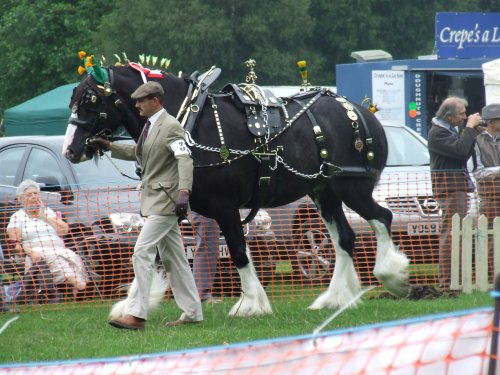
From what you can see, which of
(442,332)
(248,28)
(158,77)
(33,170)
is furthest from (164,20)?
(442,332)

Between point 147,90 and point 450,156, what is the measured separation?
3863mm

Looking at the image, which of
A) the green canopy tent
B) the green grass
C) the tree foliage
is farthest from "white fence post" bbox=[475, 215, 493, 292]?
the tree foliage

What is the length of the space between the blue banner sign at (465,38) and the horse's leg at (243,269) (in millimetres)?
11288

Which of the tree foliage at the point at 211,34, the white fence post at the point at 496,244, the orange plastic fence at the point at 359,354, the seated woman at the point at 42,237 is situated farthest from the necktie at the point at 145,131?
the tree foliage at the point at 211,34

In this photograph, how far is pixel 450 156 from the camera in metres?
11.1

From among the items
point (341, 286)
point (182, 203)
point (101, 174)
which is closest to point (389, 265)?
point (341, 286)

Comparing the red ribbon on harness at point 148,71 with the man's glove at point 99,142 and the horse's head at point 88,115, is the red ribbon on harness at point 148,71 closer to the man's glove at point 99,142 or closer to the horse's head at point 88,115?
the horse's head at point 88,115

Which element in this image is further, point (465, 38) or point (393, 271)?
point (465, 38)

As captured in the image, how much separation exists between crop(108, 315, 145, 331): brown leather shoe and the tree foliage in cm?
2738

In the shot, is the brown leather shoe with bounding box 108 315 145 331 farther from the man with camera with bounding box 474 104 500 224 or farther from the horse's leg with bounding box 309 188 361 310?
the man with camera with bounding box 474 104 500 224

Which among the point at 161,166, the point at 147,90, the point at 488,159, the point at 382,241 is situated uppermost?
the point at 147,90

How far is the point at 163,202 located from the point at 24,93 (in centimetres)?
3315

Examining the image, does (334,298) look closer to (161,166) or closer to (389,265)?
(389,265)

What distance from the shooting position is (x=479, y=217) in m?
10.8
